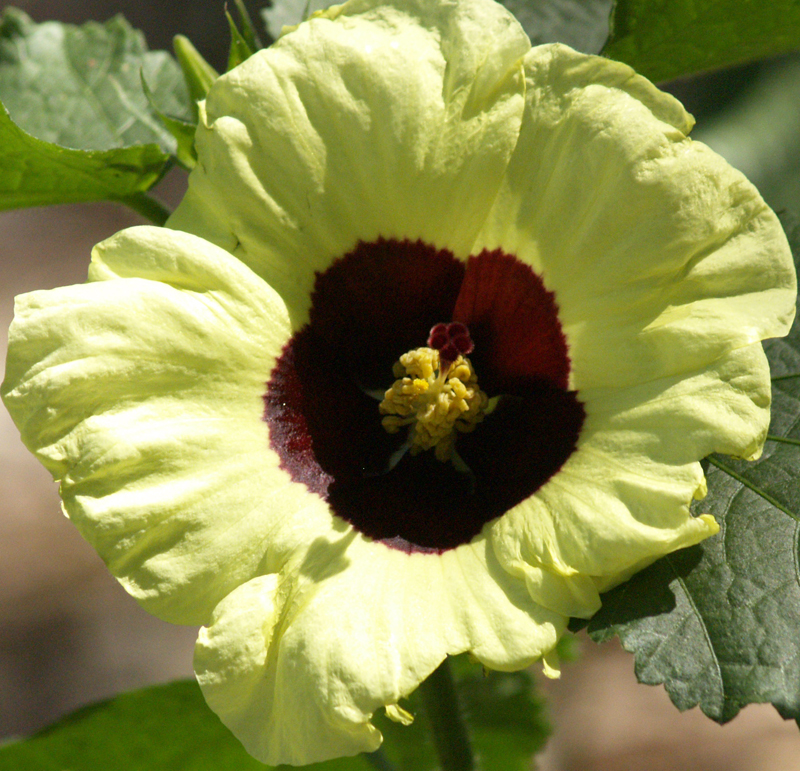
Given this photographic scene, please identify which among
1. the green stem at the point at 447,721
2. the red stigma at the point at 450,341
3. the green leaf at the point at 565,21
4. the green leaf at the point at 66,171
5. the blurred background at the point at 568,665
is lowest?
the blurred background at the point at 568,665

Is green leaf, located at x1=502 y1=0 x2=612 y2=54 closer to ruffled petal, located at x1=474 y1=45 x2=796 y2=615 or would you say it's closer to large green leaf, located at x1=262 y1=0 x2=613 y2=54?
large green leaf, located at x1=262 y1=0 x2=613 y2=54

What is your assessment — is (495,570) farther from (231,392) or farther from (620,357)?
(231,392)

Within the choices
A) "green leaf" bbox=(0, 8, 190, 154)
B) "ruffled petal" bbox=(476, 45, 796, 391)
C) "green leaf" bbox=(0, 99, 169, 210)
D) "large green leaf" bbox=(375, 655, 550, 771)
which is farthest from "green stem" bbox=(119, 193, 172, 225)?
"large green leaf" bbox=(375, 655, 550, 771)

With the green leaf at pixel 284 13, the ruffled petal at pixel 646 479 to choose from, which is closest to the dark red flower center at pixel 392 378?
the ruffled petal at pixel 646 479

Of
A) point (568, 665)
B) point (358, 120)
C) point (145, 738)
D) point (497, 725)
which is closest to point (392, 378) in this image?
point (358, 120)

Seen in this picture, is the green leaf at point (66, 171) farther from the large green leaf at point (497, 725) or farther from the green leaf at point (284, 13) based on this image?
the large green leaf at point (497, 725)

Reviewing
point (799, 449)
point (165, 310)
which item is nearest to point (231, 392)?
point (165, 310)

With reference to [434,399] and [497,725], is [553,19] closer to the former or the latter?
[434,399]
